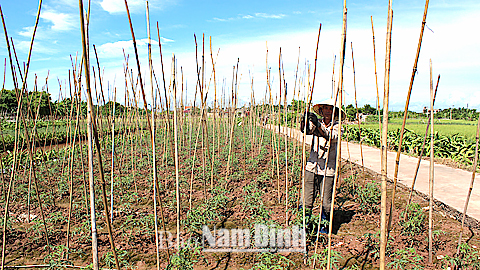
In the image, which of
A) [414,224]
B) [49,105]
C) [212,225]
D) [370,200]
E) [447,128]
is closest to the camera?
[414,224]

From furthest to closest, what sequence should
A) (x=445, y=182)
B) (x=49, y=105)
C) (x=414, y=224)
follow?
1. (x=445, y=182)
2. (x=49, y=105)
3. (x=414, y=224)

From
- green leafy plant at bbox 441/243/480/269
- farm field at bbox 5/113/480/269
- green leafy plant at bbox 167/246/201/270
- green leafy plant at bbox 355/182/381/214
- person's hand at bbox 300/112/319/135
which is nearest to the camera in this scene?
green leafy plant at bbox 167/246/201/270

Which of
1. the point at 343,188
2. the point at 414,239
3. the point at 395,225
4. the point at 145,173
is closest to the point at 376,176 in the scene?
the point at 343,188

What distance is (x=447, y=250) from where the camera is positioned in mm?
2688

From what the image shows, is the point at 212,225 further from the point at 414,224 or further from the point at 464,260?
the point at 464,260

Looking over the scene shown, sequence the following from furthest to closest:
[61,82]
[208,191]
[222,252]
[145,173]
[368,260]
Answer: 1. [145,173]
2. [61,82]
3. [208,191]
4. [222,252]
5. [368,260]

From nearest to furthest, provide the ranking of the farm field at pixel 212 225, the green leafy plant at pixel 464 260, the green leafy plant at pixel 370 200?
1. the green leafy plant at pixel 464 260
2. the farm field at pixel 212 225
3. the green leafy plant at pixel 370 200

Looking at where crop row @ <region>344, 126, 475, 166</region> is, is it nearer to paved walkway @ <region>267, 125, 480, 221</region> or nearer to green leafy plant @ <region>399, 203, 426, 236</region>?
paved walkway @ <region>267, 125, 480, 221</region>

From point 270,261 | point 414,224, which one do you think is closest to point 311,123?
point 270,261

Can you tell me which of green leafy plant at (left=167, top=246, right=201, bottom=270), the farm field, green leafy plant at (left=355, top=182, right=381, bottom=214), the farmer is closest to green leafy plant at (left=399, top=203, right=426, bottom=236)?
the farm field

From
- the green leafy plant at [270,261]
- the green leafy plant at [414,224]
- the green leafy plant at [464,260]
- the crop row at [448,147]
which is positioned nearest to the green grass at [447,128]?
the crop row at [448,147]

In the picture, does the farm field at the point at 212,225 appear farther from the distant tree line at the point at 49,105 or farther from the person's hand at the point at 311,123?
the distant tree line at the point at 49,105

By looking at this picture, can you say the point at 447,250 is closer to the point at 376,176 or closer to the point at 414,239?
the point at 414,239

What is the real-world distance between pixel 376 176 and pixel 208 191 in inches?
124
